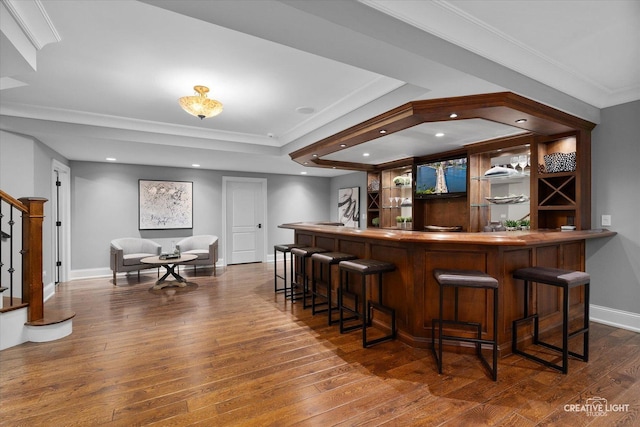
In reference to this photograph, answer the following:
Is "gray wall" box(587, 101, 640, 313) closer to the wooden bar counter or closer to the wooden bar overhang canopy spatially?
the wooden bar overhang canopy

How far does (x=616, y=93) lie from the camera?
3320mm

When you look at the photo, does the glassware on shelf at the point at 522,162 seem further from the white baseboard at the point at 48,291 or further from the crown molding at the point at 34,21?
the white baseboard at the point at 48,291

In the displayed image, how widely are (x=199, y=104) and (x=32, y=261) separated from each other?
7.51 ft

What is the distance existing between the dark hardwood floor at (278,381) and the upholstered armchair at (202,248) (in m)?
2.59

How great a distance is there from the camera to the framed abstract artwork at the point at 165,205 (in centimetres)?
639

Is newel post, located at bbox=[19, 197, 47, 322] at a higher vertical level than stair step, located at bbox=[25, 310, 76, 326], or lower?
higher

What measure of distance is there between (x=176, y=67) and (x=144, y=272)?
4989 mm

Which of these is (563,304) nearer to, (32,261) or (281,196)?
(32,261)

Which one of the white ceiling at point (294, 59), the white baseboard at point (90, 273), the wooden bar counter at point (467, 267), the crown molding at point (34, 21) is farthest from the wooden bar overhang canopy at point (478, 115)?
the white baseboard at point (90, 273)

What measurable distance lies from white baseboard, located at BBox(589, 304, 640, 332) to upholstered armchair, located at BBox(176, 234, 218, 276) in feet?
19.4

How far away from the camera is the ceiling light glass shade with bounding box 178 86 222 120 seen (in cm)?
300

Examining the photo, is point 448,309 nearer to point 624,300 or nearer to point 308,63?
point 624,300

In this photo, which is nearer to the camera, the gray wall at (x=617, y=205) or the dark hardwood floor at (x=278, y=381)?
the dark hardwood floor at (x=278, y=381)

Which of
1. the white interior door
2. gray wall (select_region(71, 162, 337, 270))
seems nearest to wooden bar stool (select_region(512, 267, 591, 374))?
the white interior door
